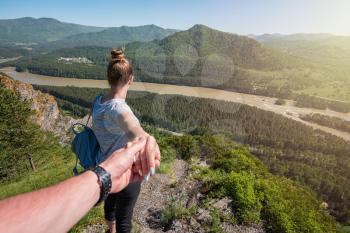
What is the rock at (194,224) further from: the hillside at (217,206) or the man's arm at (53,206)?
the man's arm at (53,206)

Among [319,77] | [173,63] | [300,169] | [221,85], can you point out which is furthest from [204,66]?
[300,169]

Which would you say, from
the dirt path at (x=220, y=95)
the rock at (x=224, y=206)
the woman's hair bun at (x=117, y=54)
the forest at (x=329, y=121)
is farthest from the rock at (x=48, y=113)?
the forest at (x=329, y=121)

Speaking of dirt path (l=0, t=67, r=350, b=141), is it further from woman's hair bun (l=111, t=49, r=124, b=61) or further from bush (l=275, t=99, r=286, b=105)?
woman's hair bun (l=111, t=49, r=124, b=61)

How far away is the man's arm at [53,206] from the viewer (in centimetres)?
92

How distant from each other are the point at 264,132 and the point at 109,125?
74189 mm

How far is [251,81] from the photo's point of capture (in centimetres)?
14100

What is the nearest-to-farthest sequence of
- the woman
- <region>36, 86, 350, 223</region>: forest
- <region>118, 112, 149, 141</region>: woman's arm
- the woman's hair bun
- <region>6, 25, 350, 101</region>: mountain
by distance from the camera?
<region>118, 112, 149, 141</region>: woman's arm < the woman < the woman's hair bun < <region>36, 86, 350, 223</region>: forest < <region>6, 25, 350, 101</region>: mountain

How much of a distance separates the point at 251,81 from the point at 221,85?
20333 millimetres

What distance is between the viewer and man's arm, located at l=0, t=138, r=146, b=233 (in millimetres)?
918

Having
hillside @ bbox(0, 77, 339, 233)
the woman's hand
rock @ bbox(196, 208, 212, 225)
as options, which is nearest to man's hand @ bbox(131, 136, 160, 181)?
the woman's hand

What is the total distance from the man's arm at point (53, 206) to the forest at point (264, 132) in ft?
117

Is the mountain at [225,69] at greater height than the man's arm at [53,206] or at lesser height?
lesser

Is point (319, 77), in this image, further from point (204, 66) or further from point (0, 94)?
point (0, 94)

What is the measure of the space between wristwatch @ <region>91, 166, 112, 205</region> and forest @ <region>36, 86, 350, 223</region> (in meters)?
35.6
